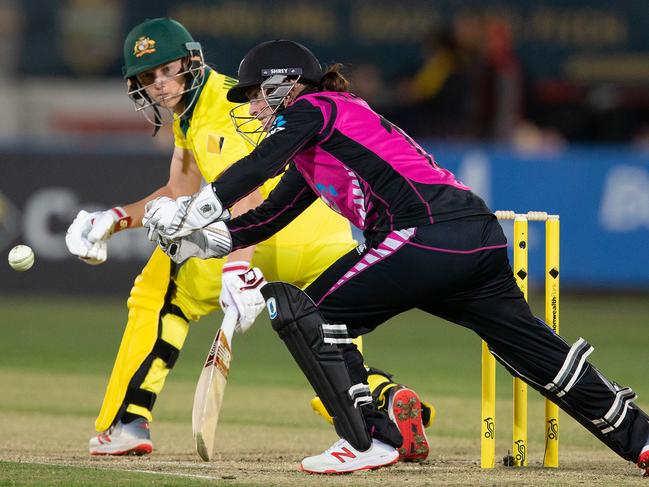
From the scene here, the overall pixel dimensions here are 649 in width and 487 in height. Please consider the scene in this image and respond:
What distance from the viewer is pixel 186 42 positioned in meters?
6.27

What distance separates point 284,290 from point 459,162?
326 inches

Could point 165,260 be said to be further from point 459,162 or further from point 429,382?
point 459,162

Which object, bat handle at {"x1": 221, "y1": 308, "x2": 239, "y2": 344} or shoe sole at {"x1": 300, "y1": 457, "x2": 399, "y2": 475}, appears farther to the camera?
bat handle at {"x1": 221, "y1": 308, "x2": 239, "y2": 344}

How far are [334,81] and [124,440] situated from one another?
1.87 meters

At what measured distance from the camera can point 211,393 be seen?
538 centimetres

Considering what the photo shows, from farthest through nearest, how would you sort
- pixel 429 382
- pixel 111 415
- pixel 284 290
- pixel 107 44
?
pixel 107 44 → pixel 429 382 → pixel 111 415 → pixel 284 290

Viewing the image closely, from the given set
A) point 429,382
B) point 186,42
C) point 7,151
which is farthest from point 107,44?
point 186,42

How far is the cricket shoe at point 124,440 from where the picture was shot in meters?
5.99

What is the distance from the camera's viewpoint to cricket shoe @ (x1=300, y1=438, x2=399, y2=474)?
16.9 feet

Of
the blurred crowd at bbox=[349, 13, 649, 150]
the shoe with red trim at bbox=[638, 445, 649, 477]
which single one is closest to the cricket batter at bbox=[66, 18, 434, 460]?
the shoe with red trim at bbox=[638, 445, 649, 477]

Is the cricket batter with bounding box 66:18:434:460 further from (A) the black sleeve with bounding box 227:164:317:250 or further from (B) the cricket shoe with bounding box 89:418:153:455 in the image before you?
(A) the black sleeve with bounding box 227:164:317:250

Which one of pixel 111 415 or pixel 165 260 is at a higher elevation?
pixel 165 260

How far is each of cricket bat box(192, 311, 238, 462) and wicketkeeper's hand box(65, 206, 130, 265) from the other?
0.70 metres

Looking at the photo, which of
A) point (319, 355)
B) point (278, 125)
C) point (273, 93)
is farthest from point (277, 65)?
point (319, 355)
